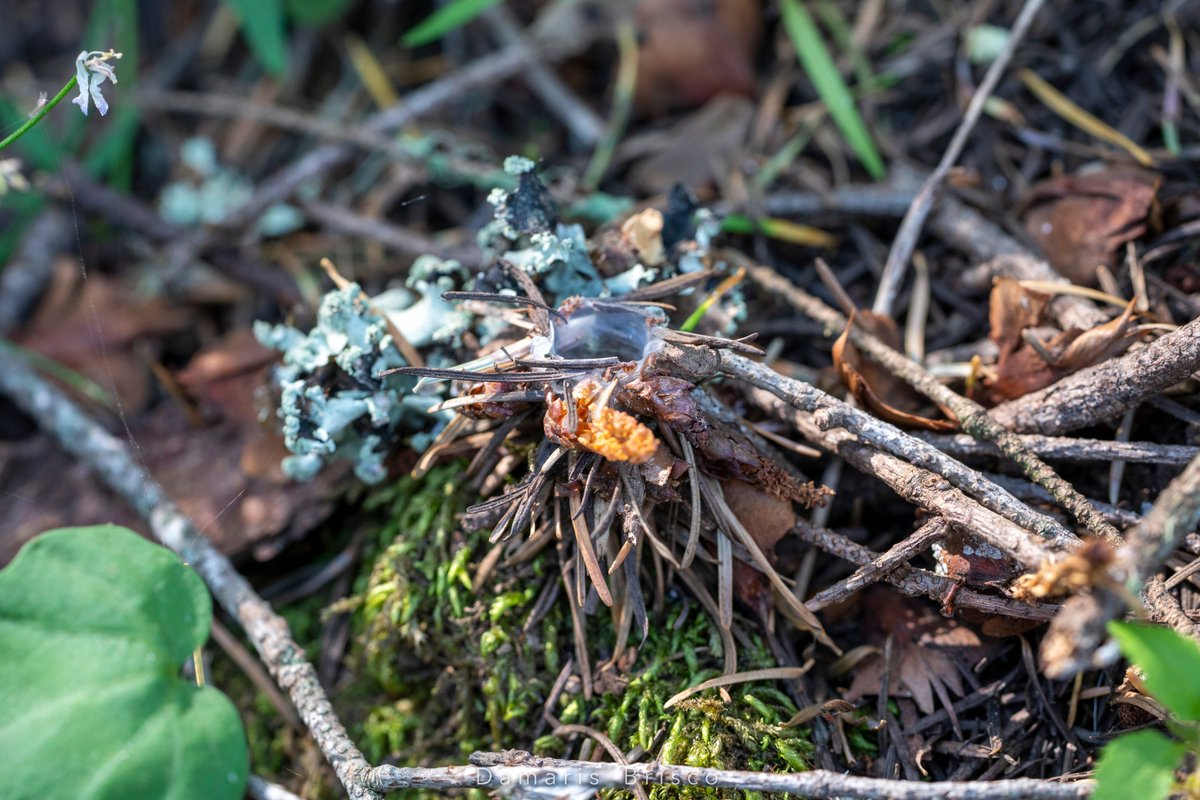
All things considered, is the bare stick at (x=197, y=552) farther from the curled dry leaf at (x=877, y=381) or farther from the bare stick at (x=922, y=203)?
the bare stick at (x=922, y=203)

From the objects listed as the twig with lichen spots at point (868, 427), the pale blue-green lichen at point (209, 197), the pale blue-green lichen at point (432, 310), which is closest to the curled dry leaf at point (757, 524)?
the twig with lichen spots at point (868, 427)

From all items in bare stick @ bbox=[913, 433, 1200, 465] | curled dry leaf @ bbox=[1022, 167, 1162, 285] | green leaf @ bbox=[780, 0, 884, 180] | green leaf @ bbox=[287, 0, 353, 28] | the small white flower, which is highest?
the small white flower

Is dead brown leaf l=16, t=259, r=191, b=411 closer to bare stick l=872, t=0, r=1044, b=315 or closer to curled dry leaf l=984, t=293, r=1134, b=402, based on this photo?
bare stick l=872, t=0, r=1044, b=315

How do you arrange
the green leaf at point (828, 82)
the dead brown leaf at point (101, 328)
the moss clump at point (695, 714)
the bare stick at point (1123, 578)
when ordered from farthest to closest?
1. the dead brown leaf at point (101, 328)
2. the green leaf at point (828, 82)
3. the moss clump at point (695, 714)
4. the bare stick at point (1123, 578)

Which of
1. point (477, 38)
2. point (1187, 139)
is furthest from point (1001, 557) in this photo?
point (477, 38)

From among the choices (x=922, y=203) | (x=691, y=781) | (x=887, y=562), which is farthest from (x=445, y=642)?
(x=922, y=203)

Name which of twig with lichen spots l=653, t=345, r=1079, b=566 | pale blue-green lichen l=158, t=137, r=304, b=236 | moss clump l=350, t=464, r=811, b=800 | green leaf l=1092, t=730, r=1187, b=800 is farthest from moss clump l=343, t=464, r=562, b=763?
pale blue-green lichen l=158, t=137, r=304, b=236
